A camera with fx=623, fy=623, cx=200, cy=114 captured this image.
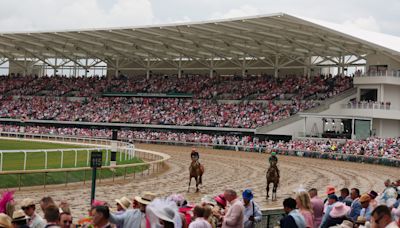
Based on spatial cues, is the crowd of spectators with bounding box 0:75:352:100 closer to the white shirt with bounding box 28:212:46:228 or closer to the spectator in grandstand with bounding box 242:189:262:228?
the spectator in grandstand with bounding box 242:189:262:228

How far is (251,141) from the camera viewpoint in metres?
36.8

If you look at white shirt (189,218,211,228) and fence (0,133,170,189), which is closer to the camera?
white shirt (189,218,211,228)

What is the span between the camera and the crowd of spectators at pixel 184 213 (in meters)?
4.77

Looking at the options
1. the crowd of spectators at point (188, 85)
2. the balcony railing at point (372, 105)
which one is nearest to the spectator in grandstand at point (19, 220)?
the balcony railing at point (372, 105)

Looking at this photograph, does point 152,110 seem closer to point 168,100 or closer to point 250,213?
point 168,100

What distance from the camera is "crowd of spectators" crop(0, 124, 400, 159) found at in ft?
101

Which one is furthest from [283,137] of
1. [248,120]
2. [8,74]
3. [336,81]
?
[8,74]

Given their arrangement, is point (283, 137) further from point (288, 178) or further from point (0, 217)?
point (0, 217)

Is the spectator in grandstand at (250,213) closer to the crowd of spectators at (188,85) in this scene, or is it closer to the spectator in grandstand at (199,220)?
the spectator in grandstand at (199,220)

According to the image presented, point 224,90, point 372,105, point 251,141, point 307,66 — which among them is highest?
point 307,66

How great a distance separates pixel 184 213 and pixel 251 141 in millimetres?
30801

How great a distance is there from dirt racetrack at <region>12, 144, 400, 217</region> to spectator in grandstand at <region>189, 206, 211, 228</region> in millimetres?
5964

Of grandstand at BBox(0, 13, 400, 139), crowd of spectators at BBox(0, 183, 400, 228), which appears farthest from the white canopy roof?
crowd of spectators at BBox(0, 183, 400, 228)

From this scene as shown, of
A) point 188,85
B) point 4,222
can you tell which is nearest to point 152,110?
point 188,85
